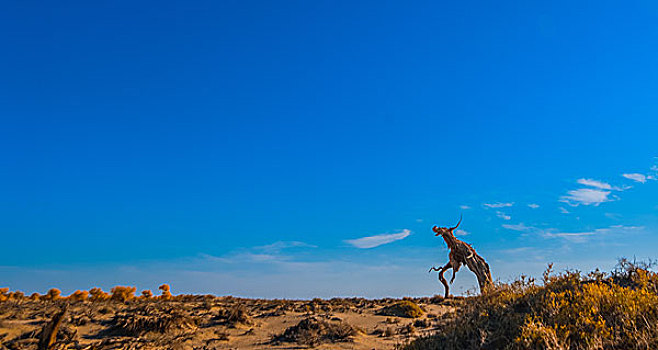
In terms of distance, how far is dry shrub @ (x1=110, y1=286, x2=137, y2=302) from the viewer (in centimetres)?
2720

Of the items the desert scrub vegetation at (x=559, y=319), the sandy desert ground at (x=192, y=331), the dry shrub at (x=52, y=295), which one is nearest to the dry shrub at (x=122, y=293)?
the dry shrub at (x=52, y=295)

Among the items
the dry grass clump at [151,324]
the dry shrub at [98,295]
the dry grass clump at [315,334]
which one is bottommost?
the dry grass clump at [315,334]

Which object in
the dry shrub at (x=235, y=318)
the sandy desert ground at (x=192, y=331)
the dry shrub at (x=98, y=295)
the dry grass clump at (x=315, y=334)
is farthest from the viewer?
the dry shrub at (x=98, y=295)

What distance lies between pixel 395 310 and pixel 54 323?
17862mm

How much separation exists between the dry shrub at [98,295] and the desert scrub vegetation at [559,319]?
1057 inches

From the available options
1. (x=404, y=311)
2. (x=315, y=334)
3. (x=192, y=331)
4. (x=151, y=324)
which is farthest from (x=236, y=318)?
(x=404, y=311)

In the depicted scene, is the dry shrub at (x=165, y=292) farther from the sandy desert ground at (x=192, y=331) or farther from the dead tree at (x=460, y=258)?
the dead tree at (x=460, y=258)

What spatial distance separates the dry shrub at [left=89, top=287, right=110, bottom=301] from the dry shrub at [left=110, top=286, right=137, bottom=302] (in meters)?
0.50

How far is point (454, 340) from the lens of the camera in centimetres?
629

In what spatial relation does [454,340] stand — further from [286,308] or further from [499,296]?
[286,308]

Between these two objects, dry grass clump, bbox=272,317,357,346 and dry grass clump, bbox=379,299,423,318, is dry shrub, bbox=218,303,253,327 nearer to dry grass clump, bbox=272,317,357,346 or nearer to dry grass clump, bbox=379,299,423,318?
dry grass clump, bbox=272,317,357,346

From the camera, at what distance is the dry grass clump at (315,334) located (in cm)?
1303

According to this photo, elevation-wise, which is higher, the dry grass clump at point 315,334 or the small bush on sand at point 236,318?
the small bush on sand at point 236,318

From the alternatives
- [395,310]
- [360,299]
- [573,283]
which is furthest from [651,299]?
[360,299]
